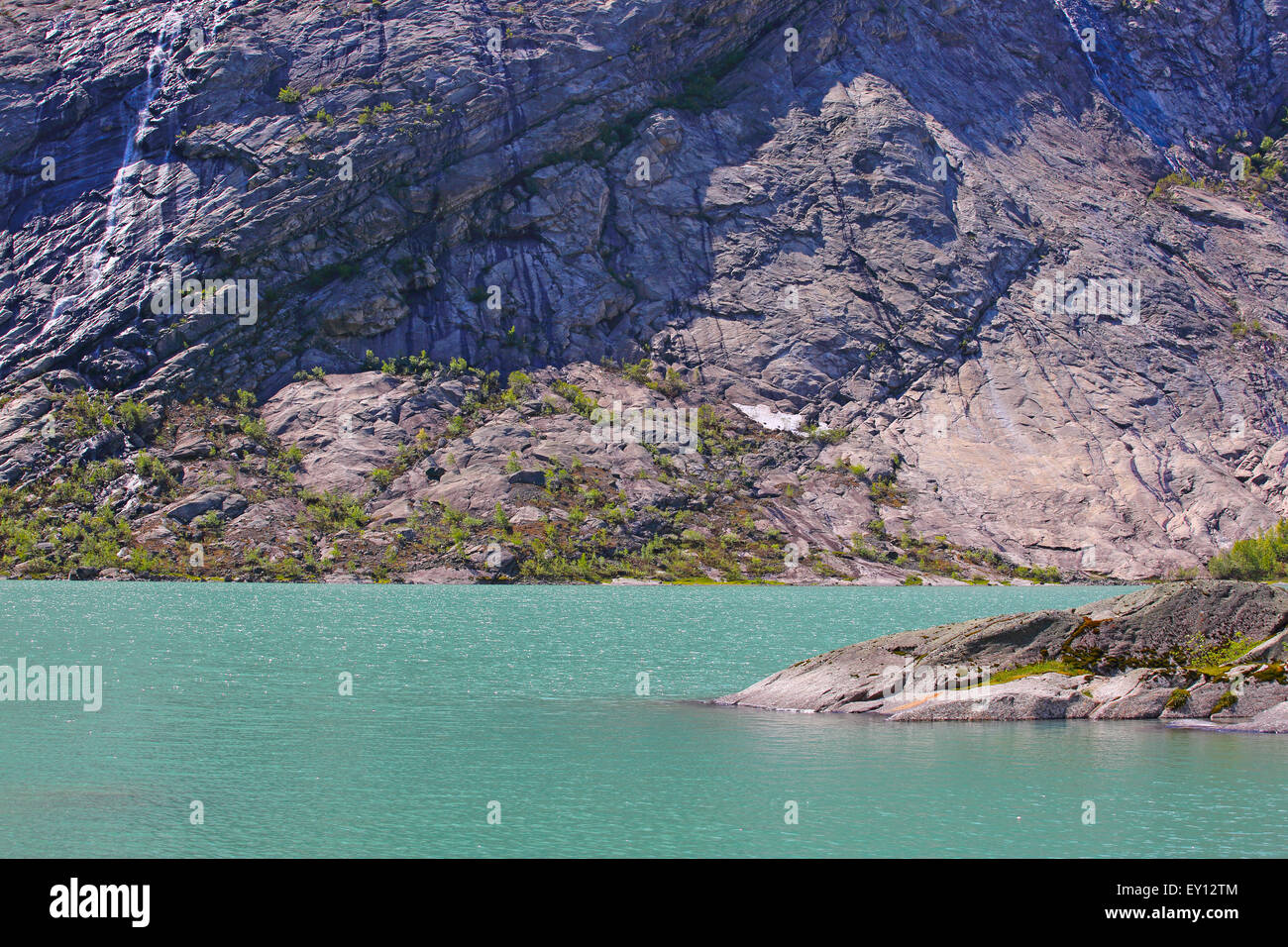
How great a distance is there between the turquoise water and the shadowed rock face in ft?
5.26

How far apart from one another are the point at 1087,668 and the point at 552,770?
737 inches

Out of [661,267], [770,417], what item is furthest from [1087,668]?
[661,267]

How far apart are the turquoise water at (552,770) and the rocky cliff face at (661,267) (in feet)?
232

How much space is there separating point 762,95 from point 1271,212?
2917 inches

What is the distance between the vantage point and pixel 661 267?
484 feet

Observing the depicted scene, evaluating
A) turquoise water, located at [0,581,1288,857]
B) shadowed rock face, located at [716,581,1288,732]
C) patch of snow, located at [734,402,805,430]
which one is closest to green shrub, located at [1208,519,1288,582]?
patch of snow, located at [734,402,805,430]

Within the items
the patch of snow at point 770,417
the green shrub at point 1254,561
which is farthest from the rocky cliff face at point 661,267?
the green shrub at point 1254,561

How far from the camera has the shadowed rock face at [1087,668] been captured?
118 ft

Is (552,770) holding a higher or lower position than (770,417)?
lower

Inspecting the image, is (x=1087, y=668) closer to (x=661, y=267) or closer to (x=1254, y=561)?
(x=1254, y=561)

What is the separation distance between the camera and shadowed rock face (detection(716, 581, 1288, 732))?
35.9 meters

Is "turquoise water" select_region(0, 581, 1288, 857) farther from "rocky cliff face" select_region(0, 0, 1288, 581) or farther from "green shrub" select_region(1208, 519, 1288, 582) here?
"green shrub" select_region(1208, 519, 1288, 582)

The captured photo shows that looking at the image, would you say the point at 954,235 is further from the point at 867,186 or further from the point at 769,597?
the point at 769,597

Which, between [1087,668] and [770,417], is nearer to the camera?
[1087,668]
